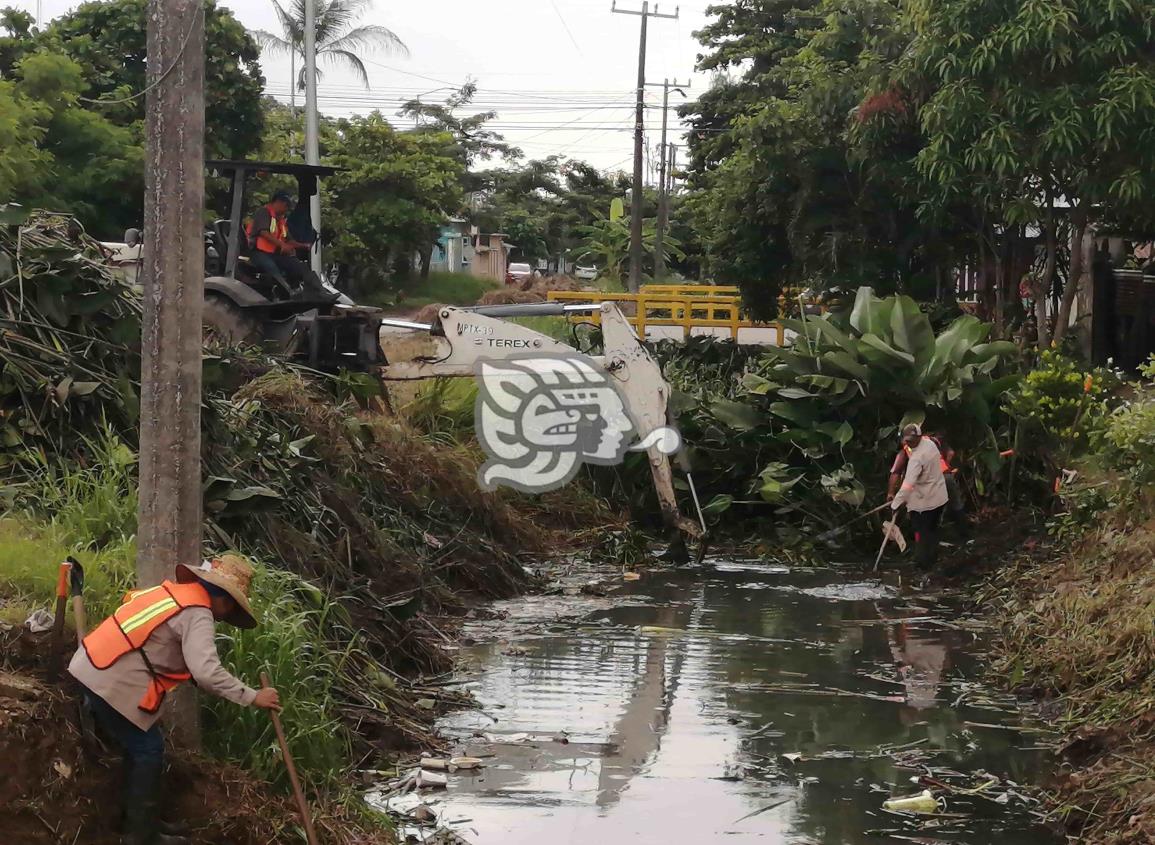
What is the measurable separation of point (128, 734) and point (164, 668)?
30 cm

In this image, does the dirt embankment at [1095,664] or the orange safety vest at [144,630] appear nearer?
the orange safety vest at [144,630]

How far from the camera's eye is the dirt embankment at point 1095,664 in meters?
7.26

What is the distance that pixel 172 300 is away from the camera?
6543 millimetres

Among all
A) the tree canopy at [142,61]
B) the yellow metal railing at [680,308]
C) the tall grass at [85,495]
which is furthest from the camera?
the tree canopy at [142,61]

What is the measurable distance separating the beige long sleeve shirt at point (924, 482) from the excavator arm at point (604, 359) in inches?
86.8

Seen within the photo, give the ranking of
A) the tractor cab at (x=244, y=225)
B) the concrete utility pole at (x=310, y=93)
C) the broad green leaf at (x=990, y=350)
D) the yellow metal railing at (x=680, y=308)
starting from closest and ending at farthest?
the tractor cab at (x=244, y=225), the broad green leaf at (x=990, y=350), the yellow metal railing at (x=680, y=308), the concrete utility pole at (x=310, y=93)

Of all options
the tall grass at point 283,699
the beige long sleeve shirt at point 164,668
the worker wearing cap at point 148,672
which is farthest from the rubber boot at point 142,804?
the tall grass at point 283,699

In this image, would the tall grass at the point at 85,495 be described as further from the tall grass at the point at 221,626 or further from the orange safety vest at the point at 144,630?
the orange safety vest at the point at 144,630

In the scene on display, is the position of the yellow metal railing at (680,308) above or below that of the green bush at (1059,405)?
above

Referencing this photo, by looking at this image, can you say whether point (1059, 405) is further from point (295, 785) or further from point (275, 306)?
point (295, 785)

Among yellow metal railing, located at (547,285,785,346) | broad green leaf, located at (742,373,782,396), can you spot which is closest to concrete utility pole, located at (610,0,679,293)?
yellow metal railing, located at (547,285,785,346)

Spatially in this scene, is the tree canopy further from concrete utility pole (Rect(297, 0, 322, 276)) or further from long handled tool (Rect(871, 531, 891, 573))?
long handled tool (Rect(871, 531, 891, 573))

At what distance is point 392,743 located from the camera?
8.20 m

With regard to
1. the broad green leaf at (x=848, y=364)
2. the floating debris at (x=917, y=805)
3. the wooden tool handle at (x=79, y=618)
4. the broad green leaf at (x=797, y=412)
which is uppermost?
the broad green leaf at (x=848, y=364)
